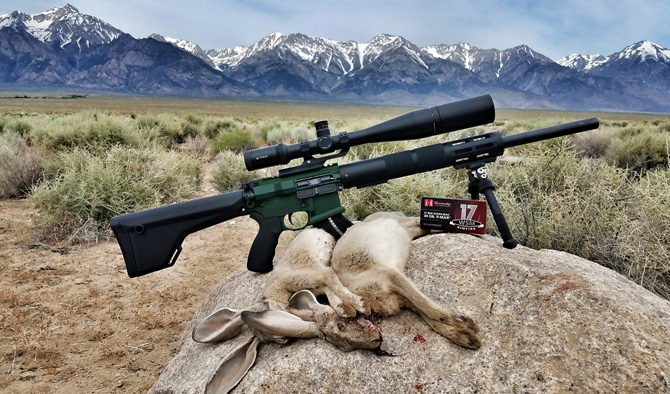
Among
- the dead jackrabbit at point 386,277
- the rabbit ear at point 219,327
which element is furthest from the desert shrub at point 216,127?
the dead jackrabbit at point 386,277

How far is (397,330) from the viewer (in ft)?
8.87

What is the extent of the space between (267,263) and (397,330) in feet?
4.85

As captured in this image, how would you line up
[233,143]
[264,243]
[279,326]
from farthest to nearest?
[233,143]
[264,243]
[279,326]

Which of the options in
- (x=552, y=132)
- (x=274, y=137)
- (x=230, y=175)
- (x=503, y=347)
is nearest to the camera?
(x=503, y=347)

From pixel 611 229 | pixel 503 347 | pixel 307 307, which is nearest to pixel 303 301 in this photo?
pixel 307 307

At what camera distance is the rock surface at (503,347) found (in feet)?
7.00

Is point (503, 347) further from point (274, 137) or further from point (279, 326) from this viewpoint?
point (274, 137)

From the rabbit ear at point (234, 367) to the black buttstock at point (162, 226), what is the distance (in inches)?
43.7

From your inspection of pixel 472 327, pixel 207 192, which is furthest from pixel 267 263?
pixel 207 192

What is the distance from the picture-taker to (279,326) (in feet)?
8.72

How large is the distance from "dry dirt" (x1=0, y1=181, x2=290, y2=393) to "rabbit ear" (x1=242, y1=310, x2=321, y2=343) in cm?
218

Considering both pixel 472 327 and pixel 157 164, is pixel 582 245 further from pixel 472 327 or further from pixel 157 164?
pixel 157 164

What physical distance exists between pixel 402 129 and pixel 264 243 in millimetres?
1534

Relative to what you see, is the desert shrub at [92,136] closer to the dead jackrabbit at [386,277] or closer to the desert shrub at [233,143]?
the desert shrub at [233,143]
